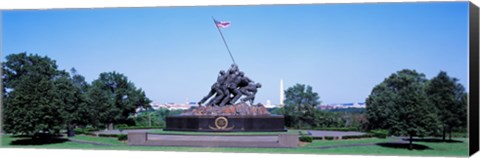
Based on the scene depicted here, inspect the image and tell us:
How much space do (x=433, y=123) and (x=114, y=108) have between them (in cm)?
1964

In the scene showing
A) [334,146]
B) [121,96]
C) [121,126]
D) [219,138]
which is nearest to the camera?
[334,146]

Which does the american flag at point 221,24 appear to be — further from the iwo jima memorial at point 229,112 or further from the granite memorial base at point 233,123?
the granite memorial base at point 233,123

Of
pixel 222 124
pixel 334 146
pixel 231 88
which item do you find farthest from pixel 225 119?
pixel 334 146

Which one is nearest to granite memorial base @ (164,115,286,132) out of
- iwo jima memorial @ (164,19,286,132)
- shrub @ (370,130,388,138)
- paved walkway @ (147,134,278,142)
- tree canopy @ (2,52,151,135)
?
iwo jima memorial @ (164,19,286,132)

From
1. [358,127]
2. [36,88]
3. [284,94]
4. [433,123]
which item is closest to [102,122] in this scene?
[36,88]

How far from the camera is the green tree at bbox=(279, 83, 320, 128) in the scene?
38594 mm

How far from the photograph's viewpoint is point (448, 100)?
2136cm

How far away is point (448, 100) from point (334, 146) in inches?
190

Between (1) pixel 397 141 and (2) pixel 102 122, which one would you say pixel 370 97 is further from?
(2) pixel 102 122

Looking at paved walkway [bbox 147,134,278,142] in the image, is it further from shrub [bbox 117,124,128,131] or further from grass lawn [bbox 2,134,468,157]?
shrub [bbox 117,124,128,131]

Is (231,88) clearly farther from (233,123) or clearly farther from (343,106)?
(343,106)

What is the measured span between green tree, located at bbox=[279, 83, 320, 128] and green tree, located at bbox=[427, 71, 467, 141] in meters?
15.8

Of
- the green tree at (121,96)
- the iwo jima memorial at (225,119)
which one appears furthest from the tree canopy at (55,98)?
the iwo jima memorial at (225,119)

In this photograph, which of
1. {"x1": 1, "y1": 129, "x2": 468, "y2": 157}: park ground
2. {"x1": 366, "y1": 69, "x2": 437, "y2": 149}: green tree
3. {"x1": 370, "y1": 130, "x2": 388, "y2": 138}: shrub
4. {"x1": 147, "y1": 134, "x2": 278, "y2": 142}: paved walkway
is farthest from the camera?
{"x1": 370, "y1": 130, "x2": 388, "y2": 138}: shrub
